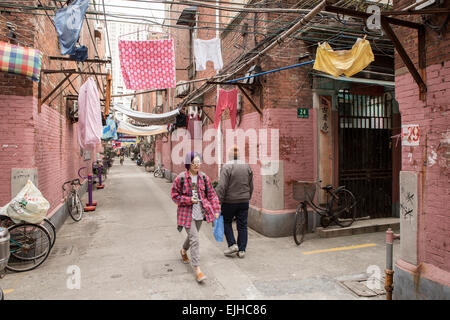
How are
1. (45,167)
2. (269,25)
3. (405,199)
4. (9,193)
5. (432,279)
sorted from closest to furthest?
(432,279)
(405,199)
(9,193)
(45,167)
(269,25)

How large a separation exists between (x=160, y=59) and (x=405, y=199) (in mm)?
5780

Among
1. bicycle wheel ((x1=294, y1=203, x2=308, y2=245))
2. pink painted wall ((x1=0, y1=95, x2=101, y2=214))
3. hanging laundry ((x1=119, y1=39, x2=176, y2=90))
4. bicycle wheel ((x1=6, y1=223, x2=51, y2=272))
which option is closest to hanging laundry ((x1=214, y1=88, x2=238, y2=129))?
hanging laundry ((x1=119, y1=39, x2=176, y2=90))

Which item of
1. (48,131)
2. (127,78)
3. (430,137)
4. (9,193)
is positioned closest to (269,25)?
(127,78)

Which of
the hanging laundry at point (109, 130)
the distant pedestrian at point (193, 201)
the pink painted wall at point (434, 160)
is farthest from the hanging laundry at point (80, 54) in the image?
the hanging laundry at point (109, 130)

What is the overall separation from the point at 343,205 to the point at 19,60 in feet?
24.7

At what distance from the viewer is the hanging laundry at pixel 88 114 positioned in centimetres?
677

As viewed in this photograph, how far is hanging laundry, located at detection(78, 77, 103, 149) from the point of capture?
22.2 feet

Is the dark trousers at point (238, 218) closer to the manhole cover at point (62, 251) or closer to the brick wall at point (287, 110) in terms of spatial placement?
the brick wall at point (287, 110)

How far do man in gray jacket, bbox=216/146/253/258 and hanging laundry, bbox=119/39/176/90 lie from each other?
9.08 feet

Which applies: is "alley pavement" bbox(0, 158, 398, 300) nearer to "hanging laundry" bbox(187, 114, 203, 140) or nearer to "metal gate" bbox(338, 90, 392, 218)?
"metal gate" bbox(338, 90, 392, 218)

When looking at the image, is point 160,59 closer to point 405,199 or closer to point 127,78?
point 127,78

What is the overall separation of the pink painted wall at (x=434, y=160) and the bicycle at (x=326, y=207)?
2.86 meters

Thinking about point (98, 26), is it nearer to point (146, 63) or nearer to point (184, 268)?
point (146, 63)
